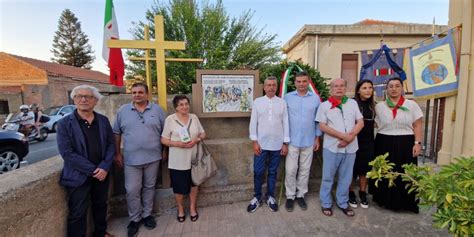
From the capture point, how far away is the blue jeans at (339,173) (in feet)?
9.41

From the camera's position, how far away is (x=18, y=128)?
8953 mm

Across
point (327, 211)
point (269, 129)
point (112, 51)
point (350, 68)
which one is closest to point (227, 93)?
point (269, 129)

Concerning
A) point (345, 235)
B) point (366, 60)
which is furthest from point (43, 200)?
point (366, 60)

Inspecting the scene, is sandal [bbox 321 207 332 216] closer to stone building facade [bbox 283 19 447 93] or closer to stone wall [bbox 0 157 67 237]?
stone wall [bbox 0 157 67 237]

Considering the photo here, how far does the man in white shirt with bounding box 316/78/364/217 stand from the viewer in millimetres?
2781

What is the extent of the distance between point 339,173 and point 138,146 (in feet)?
7.81

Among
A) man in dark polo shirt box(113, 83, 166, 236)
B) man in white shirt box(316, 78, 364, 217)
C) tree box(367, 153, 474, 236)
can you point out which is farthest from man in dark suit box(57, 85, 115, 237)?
tree box(367, 153, 474, 236)

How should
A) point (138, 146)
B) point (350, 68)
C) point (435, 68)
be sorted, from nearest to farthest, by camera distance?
point (138, 146)
point (435, 68)
point (350, 68)

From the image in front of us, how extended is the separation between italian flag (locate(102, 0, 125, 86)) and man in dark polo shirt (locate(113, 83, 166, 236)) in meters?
0.89

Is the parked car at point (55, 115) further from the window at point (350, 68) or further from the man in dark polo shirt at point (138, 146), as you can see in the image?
the window at point (350, 68)

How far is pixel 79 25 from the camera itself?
3500 cm

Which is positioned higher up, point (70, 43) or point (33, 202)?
point (70, 43)

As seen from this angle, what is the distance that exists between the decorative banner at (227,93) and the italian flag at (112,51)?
1.20 meters

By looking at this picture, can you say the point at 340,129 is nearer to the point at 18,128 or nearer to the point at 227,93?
the point at 227,93
